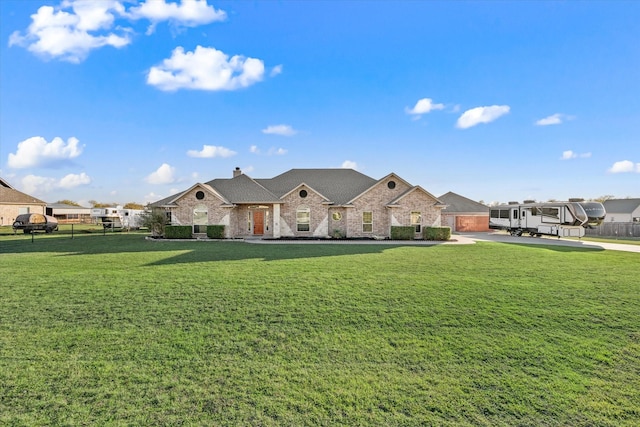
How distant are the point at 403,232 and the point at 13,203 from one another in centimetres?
4745

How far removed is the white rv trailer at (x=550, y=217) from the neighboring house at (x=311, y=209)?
27.0 ft

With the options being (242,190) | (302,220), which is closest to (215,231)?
(242,190)

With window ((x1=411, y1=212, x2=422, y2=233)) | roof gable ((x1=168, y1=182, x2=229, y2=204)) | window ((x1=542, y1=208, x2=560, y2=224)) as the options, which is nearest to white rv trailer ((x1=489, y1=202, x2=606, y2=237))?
window ((x1=542, y1=208, x2=560, y2=224))

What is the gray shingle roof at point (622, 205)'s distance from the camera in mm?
46750

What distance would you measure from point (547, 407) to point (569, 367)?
1.34 metres

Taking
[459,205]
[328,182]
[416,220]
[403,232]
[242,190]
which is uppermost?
Result: [328,182]

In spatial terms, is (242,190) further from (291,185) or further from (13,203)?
(13,203)

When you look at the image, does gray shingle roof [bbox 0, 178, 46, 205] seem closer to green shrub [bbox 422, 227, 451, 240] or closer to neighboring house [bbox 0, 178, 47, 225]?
neighboring house [bbox 0, 178, 47, 225]

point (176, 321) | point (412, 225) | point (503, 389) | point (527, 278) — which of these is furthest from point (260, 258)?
point (412, 225)

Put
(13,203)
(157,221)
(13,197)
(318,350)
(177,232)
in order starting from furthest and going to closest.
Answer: (13,197), (13,203), (157,221), (177,232), (318,350)

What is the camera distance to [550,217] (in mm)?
24984

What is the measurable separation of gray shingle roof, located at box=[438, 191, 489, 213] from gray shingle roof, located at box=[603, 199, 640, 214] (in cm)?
2618

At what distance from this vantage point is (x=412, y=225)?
84.6ft

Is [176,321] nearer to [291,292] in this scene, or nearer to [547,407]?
[291,292]
